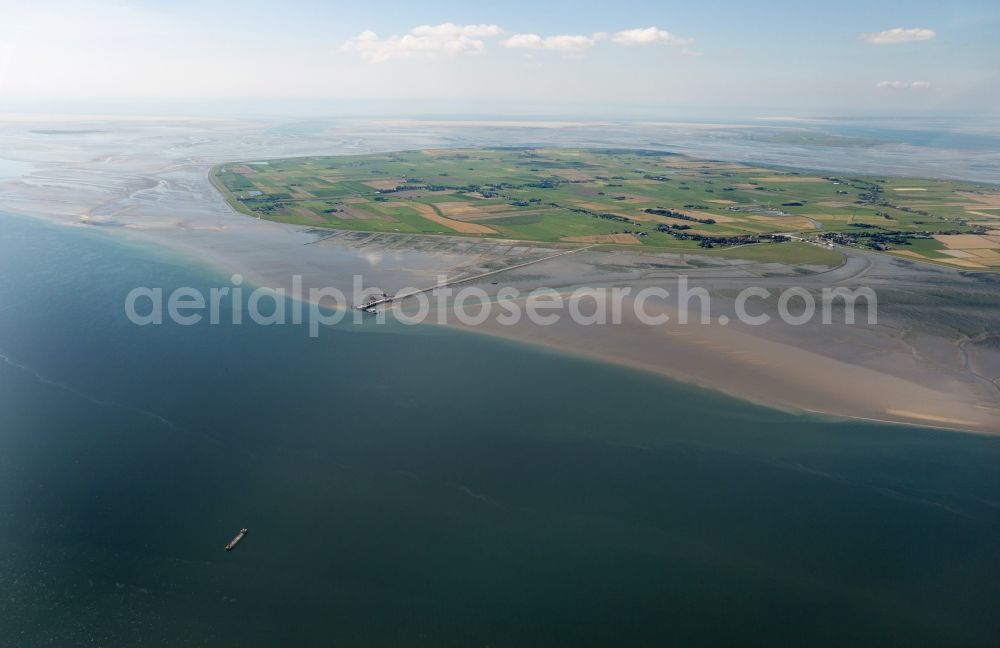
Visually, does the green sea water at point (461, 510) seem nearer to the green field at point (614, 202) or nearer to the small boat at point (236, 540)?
the small boat at point (236, 540)

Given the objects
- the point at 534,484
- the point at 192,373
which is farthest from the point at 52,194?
Answer: the point at 534,484

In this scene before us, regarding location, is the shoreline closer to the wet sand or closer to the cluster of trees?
the wet sand

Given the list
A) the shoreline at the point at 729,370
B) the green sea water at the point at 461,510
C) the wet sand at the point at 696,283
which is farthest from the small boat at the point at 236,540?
the wet sand at the point at 696,283

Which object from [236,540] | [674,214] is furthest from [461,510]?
[674,214]

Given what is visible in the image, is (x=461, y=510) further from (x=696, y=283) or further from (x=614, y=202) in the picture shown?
(x=614, y=202)

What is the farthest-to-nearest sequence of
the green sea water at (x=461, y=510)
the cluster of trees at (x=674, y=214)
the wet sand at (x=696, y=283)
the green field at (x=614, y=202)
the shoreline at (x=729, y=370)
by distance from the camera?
the cluster of trees at (x=674, y=214)
the green field at (x=614, y=202)
the wet sand at (x=696, y=283)
the shoreline at (x=729, y=370)
the green sea water at (x=461, y=510)

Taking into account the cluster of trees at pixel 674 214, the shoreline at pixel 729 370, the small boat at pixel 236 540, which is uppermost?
the cluster of trees at pixel 674 214

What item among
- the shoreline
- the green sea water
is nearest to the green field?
the shoreline

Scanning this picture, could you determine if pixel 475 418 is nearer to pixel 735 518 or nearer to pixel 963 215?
pixel 735 518
